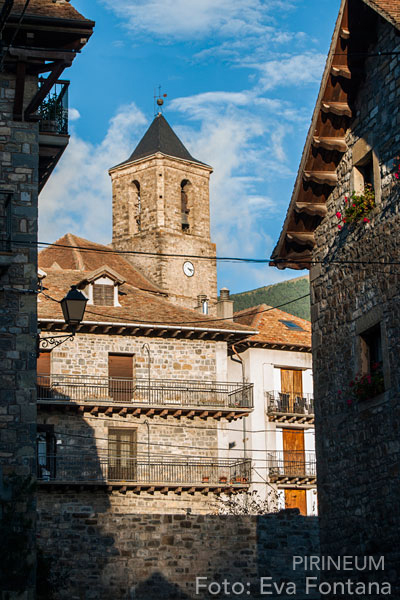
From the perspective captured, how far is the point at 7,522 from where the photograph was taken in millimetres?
14188

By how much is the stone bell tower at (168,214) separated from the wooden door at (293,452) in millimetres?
12951

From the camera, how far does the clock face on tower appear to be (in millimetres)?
53719

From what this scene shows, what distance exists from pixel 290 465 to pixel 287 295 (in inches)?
606

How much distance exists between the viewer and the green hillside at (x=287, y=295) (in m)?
53.5

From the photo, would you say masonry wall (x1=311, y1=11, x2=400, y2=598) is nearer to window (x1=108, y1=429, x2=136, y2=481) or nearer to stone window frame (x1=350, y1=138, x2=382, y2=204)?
stone window frame (x1=350, y1=138, x2=382, y2=204)

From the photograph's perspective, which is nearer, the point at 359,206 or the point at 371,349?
the point at 371,349

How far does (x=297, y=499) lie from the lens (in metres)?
40.9

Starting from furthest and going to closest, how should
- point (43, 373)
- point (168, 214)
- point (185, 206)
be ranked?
point (185, 206)
point (168, 214)
point (43, 373)

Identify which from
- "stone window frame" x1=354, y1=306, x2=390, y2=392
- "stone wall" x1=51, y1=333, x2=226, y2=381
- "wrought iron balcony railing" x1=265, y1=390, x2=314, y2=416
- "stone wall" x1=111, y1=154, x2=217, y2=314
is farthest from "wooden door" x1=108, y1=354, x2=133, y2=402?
"stone window frame" x1=354, y1=306, x2=390, y2=392

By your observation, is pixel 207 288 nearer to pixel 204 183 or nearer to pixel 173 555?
pixel 204 183

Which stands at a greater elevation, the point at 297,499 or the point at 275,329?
the point at 275,329

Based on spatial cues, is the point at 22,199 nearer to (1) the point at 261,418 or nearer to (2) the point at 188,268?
(1) the point at 261,418

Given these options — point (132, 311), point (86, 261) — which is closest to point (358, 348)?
point (132, 311)

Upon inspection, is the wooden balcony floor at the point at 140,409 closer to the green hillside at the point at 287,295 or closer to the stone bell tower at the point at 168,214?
the stone bell tower at the point at 168,214
